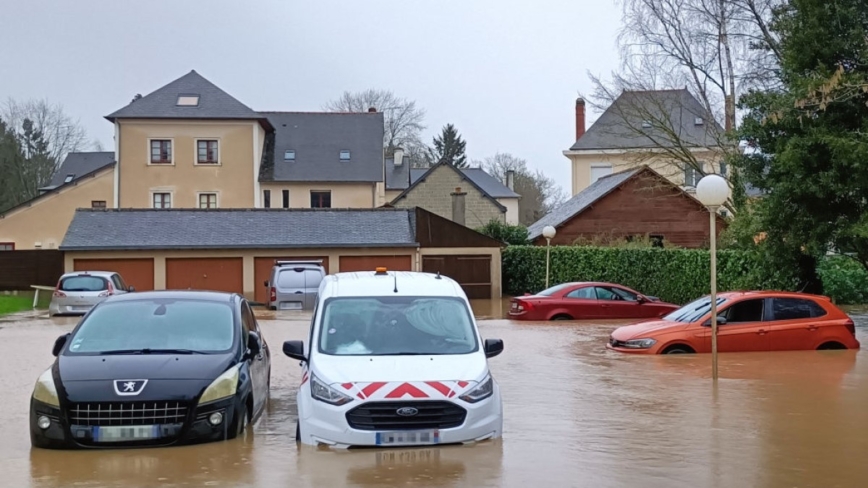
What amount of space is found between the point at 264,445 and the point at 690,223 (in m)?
35.2

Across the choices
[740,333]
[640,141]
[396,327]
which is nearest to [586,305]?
[740,333]

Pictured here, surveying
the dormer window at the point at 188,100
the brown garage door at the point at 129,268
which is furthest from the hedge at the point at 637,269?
the dormer window at the point at 188,100

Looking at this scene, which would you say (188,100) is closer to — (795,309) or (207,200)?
(207,200)

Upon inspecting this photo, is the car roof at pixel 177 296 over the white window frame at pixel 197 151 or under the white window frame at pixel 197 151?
under

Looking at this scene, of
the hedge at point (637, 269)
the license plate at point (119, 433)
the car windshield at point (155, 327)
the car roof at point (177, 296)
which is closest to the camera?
the license plate at point (119, 433)

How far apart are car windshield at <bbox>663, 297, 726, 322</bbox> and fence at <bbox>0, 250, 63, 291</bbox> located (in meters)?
28.9

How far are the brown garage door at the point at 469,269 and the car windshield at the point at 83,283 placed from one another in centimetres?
1359

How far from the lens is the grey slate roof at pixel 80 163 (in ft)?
212

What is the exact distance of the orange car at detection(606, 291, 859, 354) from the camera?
16141 millimetres

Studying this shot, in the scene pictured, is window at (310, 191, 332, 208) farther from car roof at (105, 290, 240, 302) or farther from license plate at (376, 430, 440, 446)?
license plate at (376, 430, 440, 446)

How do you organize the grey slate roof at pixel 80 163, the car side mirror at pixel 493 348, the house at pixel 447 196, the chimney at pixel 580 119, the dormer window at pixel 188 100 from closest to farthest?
1. the car side mirror at pixel 493 348
2. the dormer window at pixel 188 100
3. the house at pixel 447 196
4. the chimney at pixel 580 119
5. the grey slate roof at pixel 80 163

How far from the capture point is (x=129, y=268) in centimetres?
3506

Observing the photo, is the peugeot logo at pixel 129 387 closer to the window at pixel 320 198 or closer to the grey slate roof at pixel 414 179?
the window at pixel 320 198

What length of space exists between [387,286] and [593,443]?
8.72 ft
